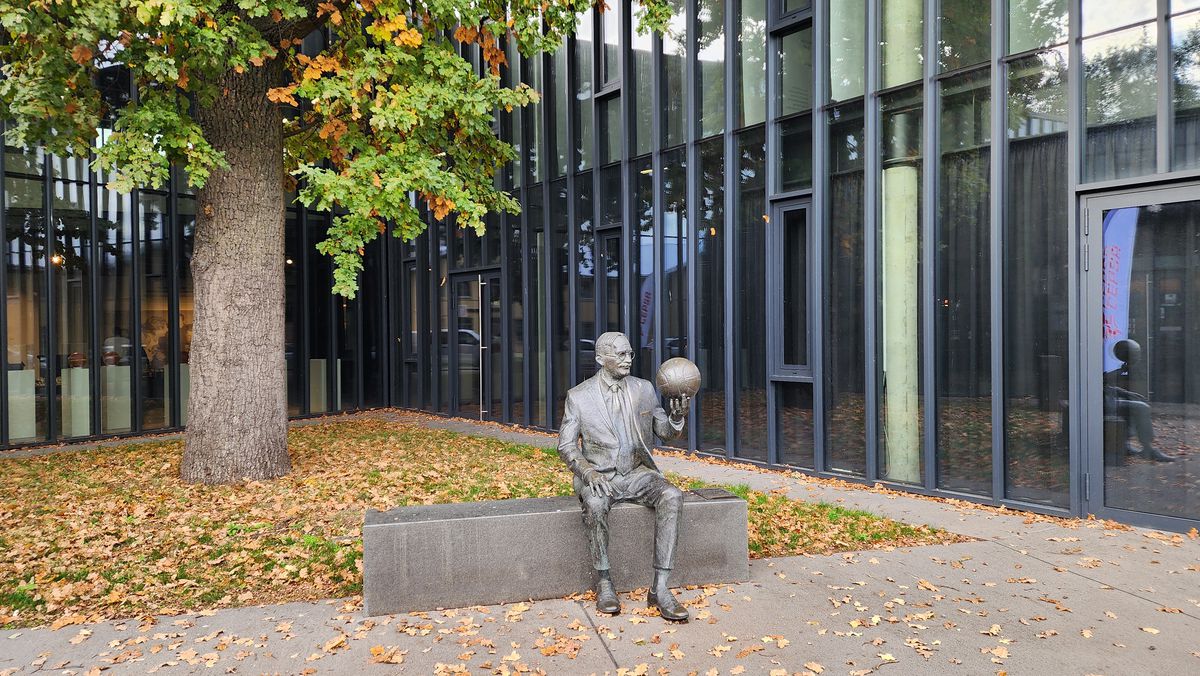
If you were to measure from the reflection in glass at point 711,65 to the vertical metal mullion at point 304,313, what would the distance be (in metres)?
9.25

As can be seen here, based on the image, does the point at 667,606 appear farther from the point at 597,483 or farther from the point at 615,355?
the point at 615,355

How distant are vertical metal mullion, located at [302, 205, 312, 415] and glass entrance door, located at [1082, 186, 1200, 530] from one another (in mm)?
14092

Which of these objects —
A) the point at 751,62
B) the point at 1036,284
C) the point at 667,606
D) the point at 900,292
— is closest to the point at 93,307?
the point at 751,62

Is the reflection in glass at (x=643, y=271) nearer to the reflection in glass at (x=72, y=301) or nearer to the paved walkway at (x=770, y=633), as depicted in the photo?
the paved walkway at (x=770, y=633)

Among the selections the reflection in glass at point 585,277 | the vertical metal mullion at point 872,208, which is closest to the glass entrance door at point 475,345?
the reflection in glass at point 585,277

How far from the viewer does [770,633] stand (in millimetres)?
4582

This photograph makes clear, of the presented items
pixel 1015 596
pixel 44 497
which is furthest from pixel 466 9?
pixel 1015 596

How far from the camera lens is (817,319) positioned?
9383 millimetres

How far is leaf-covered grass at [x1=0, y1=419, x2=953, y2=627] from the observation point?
5.42m

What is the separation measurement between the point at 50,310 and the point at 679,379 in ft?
39.9

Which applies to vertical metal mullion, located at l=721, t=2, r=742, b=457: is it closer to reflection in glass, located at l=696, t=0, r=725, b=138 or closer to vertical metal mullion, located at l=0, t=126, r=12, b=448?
reflection in glass, located at l=696, t=0, r=725, b=138

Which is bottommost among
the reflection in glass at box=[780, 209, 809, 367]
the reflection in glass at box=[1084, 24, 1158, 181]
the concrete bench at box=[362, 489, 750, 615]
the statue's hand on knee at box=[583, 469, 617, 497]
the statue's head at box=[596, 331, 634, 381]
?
the concrete bench at box=[362, 489, 750, 615]

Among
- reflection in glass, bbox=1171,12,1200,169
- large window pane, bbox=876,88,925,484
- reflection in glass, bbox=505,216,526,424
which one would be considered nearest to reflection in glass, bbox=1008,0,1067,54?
reflection in glass, bbox=1171,12,1200,169

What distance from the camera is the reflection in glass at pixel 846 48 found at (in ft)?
30.1
